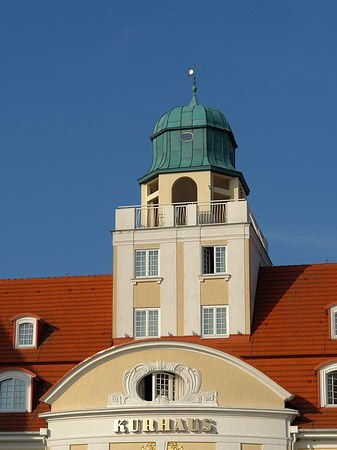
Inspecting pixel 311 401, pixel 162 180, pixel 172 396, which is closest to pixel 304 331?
pixel 311 401

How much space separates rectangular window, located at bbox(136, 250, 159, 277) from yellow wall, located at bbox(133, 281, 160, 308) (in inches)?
22.4

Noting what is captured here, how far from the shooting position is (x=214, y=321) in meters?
55.1

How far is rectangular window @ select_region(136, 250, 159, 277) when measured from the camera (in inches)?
2222

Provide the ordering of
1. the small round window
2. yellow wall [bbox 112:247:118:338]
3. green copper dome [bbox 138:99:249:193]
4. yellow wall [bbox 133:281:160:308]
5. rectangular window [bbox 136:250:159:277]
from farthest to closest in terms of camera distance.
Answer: the small round window < green copper dome [bbox 138:99:249:193] < rectangular window [bbox 136:250:159:277] < yellow wall [bbox 112:247:118:338] < yellow wall [bbox 133:281:160:308]

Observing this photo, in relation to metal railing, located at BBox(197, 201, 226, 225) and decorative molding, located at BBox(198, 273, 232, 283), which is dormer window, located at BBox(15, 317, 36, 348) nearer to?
decorative molding, located at BBox(198, 273, 232, 283)

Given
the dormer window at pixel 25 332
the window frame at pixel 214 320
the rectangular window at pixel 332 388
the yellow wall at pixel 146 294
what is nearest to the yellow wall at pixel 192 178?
the yellow wall at pixel 146 294

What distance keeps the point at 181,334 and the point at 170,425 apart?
22.9 ft

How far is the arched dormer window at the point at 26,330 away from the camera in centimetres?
5678

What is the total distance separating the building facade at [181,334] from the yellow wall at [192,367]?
6cm

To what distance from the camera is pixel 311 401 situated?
5106 cm

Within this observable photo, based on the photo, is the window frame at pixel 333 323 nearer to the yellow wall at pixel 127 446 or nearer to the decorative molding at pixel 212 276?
the decorative molding at pixel 212 276

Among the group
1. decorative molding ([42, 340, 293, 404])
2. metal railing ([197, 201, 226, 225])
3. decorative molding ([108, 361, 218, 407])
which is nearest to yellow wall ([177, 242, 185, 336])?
metal railing ([197, 201, 226, 225])

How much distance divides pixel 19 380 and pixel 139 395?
7.50m

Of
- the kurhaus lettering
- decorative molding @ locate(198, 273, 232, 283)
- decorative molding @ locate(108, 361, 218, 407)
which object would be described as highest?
decorative molding @ locate(198, 273, 232, 283)
